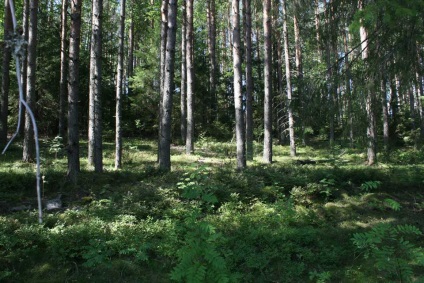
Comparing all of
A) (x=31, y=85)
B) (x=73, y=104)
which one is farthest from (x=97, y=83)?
(x=31, y=85)

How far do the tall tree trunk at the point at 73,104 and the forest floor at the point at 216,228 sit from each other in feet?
1.61

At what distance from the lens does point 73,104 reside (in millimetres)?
9766

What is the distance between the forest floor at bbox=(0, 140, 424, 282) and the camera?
4.13 metres

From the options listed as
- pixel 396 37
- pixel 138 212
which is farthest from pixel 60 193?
pixel 396 37

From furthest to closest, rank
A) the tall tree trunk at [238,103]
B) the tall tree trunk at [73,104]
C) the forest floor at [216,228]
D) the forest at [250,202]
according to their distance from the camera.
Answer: the tall tree trunk at [238,103]
the tall tree trunk at [73,104]
the forest at [250,202]
the forest floor at [216,228]

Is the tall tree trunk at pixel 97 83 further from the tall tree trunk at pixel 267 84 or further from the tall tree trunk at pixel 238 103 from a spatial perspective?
the tall tree trunk at pixel 267 84

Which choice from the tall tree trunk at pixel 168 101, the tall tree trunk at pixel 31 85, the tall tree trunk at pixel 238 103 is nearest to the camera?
the tall tree trunk at pixel 168 101

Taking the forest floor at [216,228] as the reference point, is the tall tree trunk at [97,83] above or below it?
above

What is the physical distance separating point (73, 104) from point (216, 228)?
5.81 metres

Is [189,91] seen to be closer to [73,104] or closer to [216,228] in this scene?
[73,104]

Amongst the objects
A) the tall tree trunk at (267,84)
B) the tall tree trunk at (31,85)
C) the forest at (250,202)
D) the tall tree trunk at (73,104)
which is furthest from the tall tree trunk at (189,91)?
the tall tree trunk at (73,104)

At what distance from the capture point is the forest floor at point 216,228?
413cm

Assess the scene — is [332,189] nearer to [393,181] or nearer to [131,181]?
[393,181]

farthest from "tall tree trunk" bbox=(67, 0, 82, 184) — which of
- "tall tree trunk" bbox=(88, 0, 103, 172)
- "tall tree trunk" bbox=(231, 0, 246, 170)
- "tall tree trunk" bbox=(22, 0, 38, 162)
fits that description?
"tall tree trunk" bbox=(231, 0, 246, 170)
